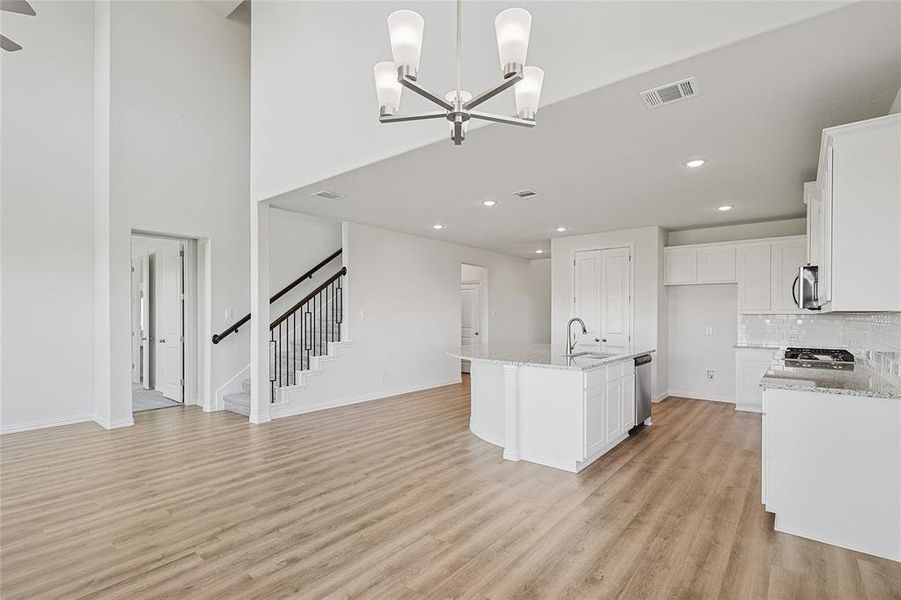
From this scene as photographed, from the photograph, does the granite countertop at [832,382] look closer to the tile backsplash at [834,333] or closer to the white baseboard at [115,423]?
the tile backsplash at [834,333]

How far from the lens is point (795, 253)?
6.07 m

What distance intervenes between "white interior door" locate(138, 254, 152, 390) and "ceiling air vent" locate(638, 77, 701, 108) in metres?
8.47

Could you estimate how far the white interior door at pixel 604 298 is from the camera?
7.14 metres

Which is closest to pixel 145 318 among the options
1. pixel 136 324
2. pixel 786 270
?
pixel 136 324

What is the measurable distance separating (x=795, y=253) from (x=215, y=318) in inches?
310

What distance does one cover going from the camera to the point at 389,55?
3.89m

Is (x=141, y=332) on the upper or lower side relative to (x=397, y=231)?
lower

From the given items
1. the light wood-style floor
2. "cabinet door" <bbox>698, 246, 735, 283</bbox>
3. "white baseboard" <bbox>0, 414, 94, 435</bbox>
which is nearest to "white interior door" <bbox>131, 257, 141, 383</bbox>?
"white baseboard" <bbox>0, 414, 94, 435</bbox>

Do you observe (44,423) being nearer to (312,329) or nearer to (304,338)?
(304,338)

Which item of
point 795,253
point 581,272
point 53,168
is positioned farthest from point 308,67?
point 795,253

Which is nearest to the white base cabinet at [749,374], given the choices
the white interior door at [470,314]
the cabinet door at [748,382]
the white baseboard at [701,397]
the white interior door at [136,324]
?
the cabinet door at [748,382]

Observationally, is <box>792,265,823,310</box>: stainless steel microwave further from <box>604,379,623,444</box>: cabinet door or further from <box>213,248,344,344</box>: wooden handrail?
<box>213,248,344,344</box>: wooden handrail

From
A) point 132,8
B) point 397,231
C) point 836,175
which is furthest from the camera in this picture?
point 397,231

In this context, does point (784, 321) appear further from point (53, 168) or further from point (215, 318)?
point (53, 168)
